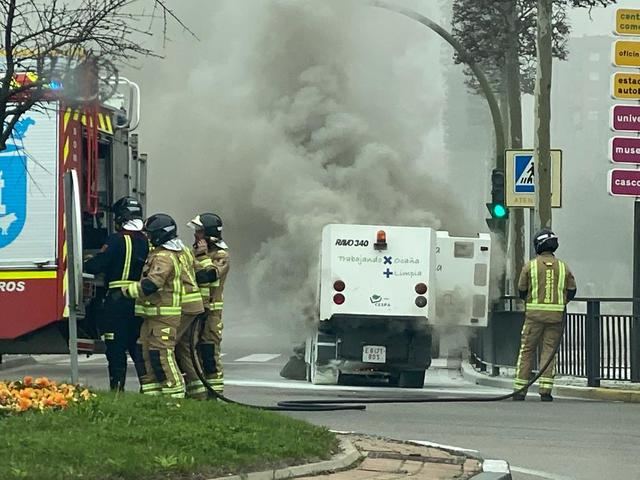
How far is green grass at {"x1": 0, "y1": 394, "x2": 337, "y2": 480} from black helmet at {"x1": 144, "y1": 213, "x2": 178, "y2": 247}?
2206 millimetres

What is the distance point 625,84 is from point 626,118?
0.49 meters

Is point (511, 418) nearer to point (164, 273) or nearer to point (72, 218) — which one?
point (164, 273)

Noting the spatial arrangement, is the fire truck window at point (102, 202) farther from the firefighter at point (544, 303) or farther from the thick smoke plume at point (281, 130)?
the firefighter at point (544, 303)

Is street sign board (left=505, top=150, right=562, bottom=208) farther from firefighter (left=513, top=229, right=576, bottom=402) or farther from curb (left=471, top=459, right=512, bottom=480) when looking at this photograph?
curb (left=471, top=459, right=512, bottom=480)

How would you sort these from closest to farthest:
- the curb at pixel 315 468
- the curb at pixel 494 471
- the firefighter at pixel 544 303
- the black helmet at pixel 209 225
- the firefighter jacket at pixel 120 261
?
the curb at pixel 315 468, the curb at pixel 494 471, the firefighter jacket at pixel 120 261, the black helmet at pixel 209 225, the firefighter at pixel 544 303

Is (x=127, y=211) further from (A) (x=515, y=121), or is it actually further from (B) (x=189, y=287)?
(A) (x=515, y=121)

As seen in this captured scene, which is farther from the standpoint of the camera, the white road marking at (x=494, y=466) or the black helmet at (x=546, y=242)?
the black helmet at (x=546, y=242)

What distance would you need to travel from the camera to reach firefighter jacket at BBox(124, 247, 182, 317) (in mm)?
10656

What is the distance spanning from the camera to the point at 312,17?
22.6 meters

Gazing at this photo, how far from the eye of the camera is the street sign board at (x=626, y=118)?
15.9 meters

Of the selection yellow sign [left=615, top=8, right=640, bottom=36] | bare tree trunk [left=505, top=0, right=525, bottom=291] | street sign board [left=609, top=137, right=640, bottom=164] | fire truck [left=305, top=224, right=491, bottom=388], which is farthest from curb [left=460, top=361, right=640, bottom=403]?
bare tree trunk [left=505, top=0, right=525, bottom=291]

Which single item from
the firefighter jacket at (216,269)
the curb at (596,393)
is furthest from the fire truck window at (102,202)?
the curb at (596,393)

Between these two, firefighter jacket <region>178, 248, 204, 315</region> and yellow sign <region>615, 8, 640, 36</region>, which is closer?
firefighter jacket <region>178, 248, 204, 315</region>

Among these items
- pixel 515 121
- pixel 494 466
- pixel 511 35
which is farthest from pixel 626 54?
pixel 511 35
